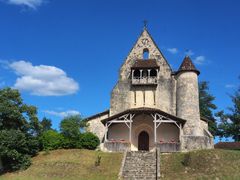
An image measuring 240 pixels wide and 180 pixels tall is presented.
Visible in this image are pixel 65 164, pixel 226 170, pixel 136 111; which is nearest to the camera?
pixel 226 170

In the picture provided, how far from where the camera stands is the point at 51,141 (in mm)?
34781

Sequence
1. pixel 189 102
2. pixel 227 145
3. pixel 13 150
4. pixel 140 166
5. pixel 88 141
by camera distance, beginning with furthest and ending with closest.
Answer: pixel 227 145
pixel 189 102
pixel 88 141
pixel 13 150
pixel 140 166

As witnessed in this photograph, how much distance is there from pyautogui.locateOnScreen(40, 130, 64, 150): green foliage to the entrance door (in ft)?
30.2

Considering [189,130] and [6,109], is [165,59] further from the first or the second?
[6,109]

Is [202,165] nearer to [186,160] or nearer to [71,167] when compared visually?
[186,160]

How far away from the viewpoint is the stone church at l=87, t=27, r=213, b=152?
35.4 meters

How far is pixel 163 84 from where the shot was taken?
4041 centimetres

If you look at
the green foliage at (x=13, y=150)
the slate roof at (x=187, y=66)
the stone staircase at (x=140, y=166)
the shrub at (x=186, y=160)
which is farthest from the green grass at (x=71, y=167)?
the slate roof at (x=187, y=66)

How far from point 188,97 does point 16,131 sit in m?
18.5

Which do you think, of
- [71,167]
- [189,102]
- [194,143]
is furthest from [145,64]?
[71,167]

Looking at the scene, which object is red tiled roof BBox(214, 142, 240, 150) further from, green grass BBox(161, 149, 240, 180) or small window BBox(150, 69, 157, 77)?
green grass BBox(161, 149, 240, 180)

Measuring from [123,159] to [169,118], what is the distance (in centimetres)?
835

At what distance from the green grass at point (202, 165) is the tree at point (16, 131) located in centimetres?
1257

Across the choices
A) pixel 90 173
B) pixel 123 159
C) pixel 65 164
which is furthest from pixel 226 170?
pixel 65 164
